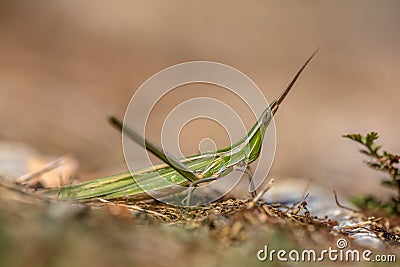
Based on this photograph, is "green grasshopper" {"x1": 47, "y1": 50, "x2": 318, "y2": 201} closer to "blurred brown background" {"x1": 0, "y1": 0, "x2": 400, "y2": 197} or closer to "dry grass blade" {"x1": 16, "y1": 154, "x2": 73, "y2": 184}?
"dry grass blade" {"x1": 16, "y1": 154, "x2": 73, "y2": 184}

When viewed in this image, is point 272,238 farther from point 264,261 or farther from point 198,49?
point 198,49

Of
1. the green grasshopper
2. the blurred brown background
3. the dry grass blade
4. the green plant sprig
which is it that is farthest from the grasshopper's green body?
the blurred brown background

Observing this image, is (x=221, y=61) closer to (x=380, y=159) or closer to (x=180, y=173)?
(x=380, y=159)

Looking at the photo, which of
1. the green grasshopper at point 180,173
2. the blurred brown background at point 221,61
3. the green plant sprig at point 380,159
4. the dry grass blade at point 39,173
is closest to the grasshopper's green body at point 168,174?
the green grasshopper at point 180,173

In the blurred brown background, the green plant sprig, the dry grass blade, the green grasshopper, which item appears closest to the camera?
the green grasshopper

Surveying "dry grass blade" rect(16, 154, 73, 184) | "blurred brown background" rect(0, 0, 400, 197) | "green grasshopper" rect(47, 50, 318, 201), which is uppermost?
"blurred brown background" rect(0, 0, 400, 197)

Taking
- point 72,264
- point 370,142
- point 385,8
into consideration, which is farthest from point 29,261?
point 385,8
